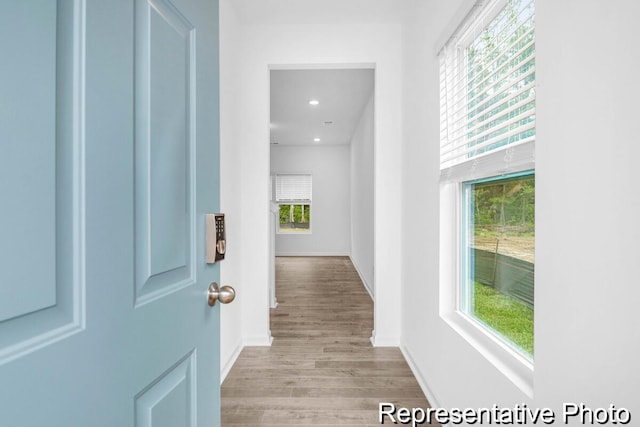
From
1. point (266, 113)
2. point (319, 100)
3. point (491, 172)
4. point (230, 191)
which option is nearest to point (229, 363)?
point (230, 191)

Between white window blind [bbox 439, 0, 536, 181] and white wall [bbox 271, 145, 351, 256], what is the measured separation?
6.81m

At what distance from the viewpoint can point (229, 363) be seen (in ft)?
8.04

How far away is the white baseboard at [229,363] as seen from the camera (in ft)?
7.55

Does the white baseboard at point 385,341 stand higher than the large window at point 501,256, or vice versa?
the large window at point 501,256

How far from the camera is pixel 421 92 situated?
2254 mm

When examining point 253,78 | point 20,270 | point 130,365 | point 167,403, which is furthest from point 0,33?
point 253,78

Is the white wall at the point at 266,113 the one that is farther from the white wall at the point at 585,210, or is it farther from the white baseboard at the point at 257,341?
the white wall at the point at 585,210

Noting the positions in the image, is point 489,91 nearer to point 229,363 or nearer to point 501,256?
point 501,256

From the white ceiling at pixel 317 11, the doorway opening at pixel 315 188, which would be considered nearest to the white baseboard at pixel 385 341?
the white ceiling at pixel 317 11

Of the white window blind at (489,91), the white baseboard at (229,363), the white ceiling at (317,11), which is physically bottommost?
the white baseboard at (229,363)

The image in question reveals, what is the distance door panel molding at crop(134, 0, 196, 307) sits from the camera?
68 centimetres

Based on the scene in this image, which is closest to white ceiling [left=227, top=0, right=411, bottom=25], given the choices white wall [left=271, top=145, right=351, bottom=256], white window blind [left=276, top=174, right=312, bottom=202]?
white wall [left=271, top=145, right=351, bottom=256]

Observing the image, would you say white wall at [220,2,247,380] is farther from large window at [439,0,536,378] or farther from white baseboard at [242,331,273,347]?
large window at [439,0,536,378]

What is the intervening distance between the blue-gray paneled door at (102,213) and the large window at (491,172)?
104 centimetres
